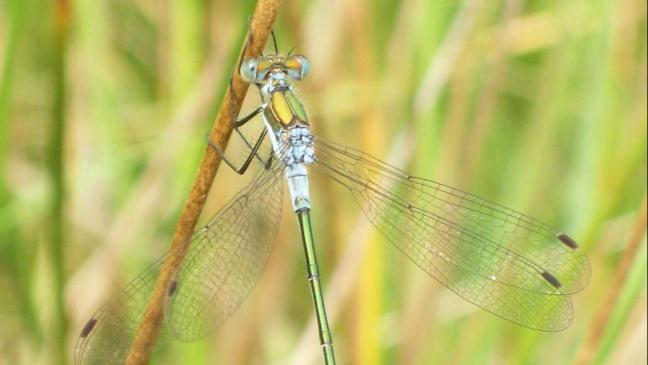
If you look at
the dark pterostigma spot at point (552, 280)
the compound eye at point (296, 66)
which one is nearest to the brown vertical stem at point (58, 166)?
the compound eye at point (296, 66)

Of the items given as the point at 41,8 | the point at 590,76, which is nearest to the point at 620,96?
the point at 590,76

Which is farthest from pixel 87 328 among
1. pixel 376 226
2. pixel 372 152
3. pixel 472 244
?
pixel 372 152

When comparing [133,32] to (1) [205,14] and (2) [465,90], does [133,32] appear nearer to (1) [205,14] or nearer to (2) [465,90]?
(1) [205,14]

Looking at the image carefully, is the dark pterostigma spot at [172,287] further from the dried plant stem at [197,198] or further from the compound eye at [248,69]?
the compound eye at [248,69]

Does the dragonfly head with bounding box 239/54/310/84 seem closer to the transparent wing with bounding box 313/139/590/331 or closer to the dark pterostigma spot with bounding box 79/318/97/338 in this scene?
the transparent wing with bounding box 313/139/590/331

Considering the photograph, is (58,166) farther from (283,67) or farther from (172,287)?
(283,67)

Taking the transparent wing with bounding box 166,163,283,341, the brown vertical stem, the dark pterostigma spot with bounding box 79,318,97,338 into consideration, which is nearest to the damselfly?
the transparent wing with bounding box 166,163,283,341
